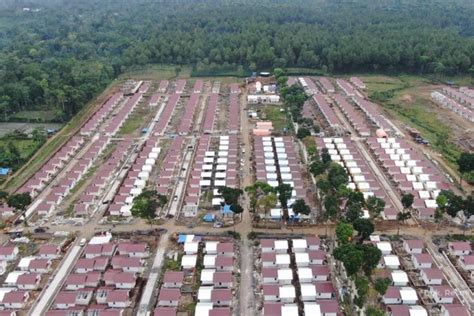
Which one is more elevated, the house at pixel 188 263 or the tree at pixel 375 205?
the tree at pixel 375 205

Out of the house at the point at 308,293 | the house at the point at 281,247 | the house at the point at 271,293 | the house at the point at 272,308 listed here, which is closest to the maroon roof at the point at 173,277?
the house at the point at 271,293

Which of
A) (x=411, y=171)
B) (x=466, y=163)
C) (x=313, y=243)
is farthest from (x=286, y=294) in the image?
(x=466, y=163)

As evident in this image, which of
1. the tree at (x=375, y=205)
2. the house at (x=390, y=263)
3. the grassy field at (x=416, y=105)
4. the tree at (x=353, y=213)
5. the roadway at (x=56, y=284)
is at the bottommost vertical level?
the grassy field at (x=416, y=105)

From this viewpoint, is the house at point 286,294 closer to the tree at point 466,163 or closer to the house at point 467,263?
the house at point 467,263

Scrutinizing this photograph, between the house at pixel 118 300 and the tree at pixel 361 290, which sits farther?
the house at pixel 118 300

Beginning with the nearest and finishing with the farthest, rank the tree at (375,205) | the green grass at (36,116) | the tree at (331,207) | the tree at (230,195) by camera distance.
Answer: the tree at (331,207) < the tree at (375,205) < the tree at (230,195) < the green grass at (36,116)

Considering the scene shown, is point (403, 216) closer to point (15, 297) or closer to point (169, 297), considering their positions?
point (169, 297)

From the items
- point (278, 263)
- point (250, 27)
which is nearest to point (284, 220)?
point (278, 263)

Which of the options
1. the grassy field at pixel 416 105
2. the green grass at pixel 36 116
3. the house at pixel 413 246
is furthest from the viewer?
the green grass at pixel 36 116
